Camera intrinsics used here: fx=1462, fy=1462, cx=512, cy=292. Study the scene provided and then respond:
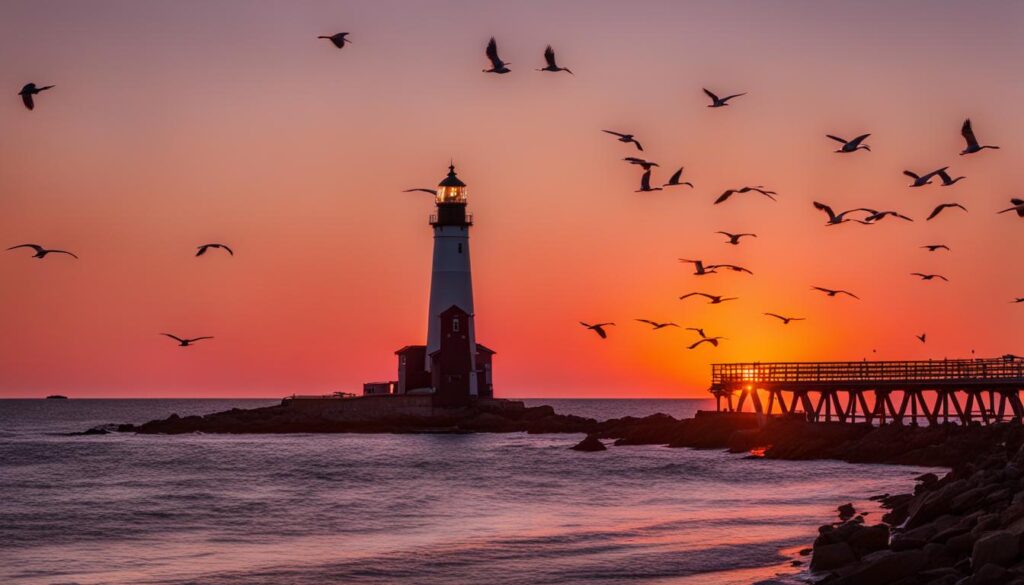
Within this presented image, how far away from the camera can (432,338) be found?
3477 inches

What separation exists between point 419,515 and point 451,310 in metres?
41.2

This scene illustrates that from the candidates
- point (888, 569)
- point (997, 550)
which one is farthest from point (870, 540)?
point (997, 550)

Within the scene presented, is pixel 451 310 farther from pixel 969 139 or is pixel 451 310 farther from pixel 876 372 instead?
pixel 969 139

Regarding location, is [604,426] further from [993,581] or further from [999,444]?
[993,581]

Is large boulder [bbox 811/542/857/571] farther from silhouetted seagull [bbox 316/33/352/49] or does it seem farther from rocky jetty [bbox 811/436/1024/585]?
silhouetted seagull [bbox 316/33/352/49]

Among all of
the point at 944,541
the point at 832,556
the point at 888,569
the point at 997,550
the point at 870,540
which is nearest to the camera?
the point at 997,550

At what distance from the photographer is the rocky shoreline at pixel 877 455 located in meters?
26.6

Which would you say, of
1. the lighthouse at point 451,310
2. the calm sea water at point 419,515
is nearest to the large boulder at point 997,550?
the calm sea water at point 419,515

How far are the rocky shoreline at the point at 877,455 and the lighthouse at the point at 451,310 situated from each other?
1792mm

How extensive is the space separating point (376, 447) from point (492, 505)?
33.4m

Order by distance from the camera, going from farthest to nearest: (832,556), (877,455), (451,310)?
(451,310) → (877,455) → (832,556)

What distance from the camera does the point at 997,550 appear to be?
81.5 ft

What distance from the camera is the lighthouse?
3445 inches

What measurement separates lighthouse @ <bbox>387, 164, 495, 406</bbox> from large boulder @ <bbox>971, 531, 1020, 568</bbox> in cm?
6331
